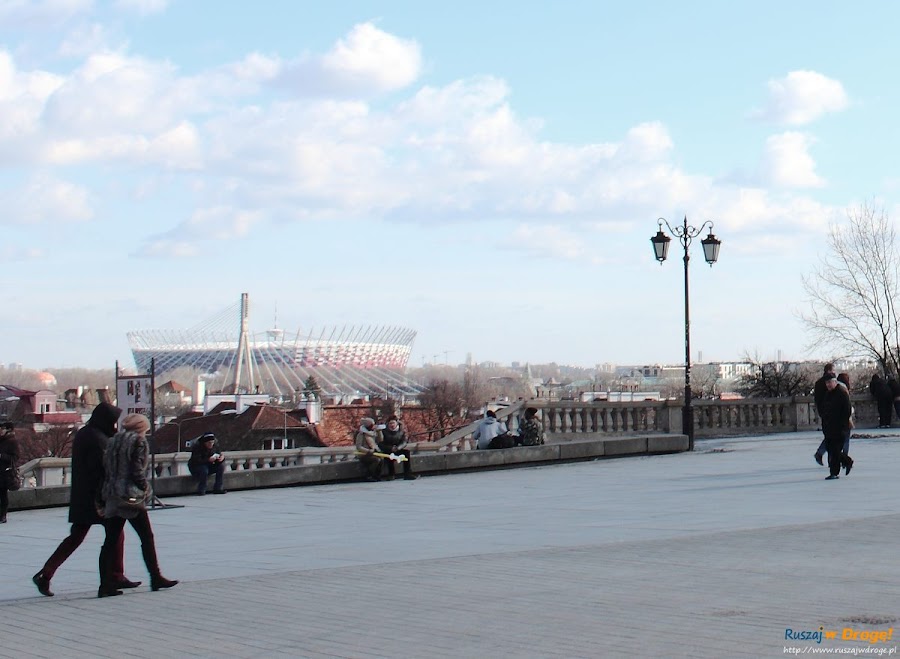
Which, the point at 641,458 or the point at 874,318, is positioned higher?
the point at 874,318

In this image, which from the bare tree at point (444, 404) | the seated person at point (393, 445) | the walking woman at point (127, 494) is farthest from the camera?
the bare tree at point (444, 404)

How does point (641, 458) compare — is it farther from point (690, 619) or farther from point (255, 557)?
point (690, 619)

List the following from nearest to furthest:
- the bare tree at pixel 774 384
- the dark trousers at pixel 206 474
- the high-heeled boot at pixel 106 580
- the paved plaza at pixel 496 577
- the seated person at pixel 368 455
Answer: the paved plaza at pixel 496 577 < the high-heeled boot at pixel 106 580 < the dark trousers at pixel 206 474 < the seated person at pixel 368 455 < the bare tree at pixel 774 384

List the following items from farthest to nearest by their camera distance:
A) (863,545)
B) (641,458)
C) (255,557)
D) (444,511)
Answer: (641,458)
(444,511)
(255,557)
(863,545)

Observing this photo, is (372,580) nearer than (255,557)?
Yes

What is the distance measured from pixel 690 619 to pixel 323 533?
7.30 m

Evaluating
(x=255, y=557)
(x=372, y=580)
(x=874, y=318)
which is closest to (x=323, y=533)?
(x=255, y=557)

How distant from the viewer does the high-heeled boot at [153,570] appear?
10.2 meters

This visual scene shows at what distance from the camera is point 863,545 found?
11.6 meters

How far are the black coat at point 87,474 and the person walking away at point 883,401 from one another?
29.7 metres

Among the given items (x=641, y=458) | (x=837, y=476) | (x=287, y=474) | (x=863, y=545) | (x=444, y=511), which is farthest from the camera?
(x=641, y=458)

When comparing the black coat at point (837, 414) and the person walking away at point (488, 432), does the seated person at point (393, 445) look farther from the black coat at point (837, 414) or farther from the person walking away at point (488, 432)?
the black coat at point (837, 414)

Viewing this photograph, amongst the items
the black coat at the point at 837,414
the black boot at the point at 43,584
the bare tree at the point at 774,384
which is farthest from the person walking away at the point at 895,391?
the bare tree at the point at 774,384

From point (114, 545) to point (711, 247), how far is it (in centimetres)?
2228
